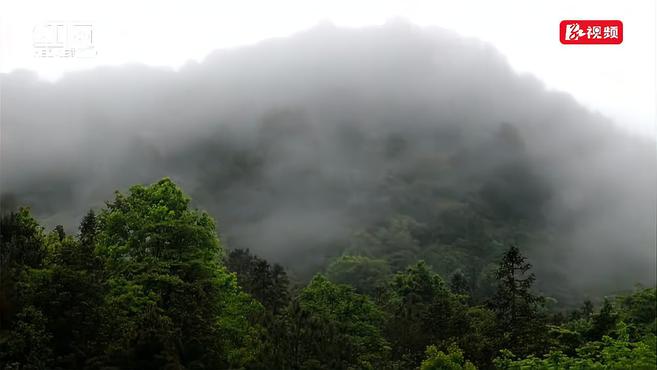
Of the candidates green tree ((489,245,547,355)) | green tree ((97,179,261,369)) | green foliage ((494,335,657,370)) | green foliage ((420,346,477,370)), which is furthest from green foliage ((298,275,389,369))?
green foliage ((494,335,657,370))

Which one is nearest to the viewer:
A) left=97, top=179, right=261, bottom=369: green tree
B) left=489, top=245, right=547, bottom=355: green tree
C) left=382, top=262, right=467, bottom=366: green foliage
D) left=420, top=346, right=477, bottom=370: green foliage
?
left=97, top=179, right=261, bottom=369: green tree

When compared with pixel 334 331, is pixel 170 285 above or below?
above

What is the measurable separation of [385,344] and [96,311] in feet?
84.3

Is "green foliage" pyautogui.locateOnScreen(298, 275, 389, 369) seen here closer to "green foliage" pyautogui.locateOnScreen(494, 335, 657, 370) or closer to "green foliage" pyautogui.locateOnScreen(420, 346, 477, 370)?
"green foliage" pyautogui.locateOnScreen(420, 346, 477, 370)

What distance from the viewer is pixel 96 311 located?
2938 centimetres

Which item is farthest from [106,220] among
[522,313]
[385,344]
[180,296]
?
[522,313]

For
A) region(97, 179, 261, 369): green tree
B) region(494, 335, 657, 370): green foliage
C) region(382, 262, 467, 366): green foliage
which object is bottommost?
region(382, 262, 467, 366): green foliage

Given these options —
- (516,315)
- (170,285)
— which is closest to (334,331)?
(170,285)

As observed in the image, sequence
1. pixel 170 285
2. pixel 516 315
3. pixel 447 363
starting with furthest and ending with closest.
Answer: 1. pixel 516 315
2. pixel 170 285
3. pixel 447 363

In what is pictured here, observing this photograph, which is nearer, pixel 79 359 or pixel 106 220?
pixel 79 359

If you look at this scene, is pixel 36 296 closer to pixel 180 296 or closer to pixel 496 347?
pixel 180 296

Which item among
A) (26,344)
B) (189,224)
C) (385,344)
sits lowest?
(385,344)

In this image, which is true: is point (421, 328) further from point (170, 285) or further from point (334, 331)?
point (170, 285)

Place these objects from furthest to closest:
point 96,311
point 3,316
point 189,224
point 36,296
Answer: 1. point 189,224
2. point 96,311
3. point 36,296
4. point 3,316
